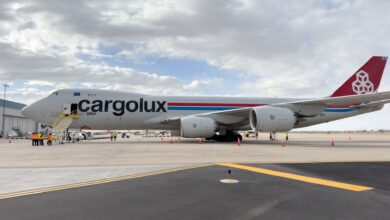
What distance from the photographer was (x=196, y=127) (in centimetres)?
2273

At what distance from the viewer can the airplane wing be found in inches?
805

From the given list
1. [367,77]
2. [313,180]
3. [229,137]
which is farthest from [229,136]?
[313,180]

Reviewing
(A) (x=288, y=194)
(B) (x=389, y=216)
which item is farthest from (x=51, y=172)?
(B) (x=389, y=216)

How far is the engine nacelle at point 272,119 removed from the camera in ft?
70.6

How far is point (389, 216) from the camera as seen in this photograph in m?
4.46

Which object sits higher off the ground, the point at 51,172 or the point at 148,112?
the point at 148,112

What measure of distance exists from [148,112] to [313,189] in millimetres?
19303

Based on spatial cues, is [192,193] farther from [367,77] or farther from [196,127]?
[367,77]

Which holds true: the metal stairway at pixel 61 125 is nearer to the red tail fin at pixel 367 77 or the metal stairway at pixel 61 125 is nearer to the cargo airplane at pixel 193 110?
the cargo airplane at pixel 193 110

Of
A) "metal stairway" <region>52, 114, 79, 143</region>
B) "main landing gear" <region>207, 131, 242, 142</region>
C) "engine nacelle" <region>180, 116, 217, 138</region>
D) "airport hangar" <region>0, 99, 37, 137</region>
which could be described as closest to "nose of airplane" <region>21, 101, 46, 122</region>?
"metal stairway" <region>52, 114, 79, 143</region>

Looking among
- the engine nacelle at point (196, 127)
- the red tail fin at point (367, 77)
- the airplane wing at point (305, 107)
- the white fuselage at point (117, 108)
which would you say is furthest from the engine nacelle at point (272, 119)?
the red tail fin at point (367, 77)

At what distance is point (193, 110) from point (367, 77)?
616 inches

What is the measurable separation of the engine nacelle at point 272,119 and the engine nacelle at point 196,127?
323 centimetres

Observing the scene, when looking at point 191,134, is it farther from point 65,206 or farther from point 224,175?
point 65,206
